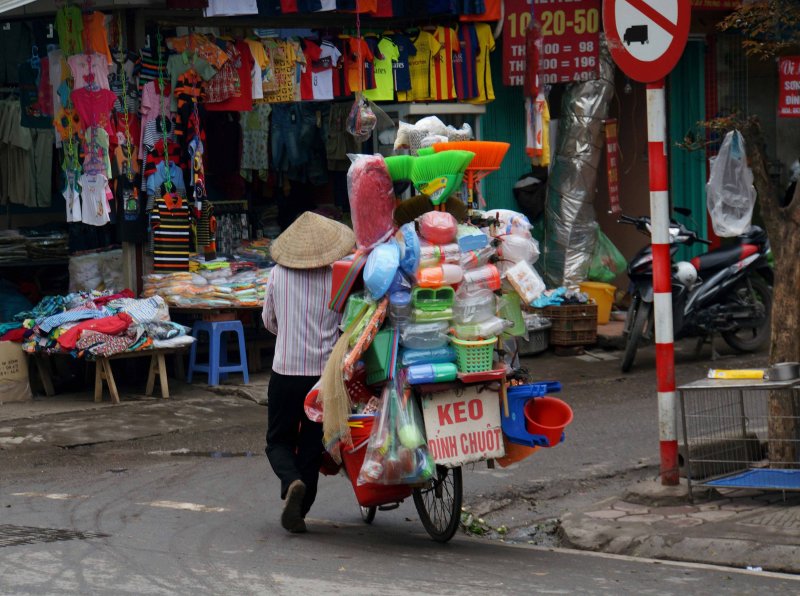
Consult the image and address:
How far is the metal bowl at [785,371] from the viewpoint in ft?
24.0

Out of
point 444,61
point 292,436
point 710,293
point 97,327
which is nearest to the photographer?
point 292,436

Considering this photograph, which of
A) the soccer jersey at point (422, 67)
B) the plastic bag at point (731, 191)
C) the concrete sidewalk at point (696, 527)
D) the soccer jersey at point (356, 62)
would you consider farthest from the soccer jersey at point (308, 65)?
the concrete sidewalk at point (696, 527)

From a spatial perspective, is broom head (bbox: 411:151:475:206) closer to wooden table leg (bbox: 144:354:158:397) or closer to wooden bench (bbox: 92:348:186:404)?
wooden bench (bbox: 92:348:186:404)

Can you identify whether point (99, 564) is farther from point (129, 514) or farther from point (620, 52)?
point (620, 52)

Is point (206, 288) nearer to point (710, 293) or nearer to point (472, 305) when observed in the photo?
point (710, 293)

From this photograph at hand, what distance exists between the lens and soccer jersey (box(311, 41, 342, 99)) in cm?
1324

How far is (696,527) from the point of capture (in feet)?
23.2

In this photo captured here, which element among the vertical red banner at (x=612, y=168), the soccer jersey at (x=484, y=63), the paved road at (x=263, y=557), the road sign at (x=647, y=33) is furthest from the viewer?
the vertical red banner at (x=612, y=168)

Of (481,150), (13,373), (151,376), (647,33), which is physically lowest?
(151,376)

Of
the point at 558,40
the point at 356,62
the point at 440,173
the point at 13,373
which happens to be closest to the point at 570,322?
the point at 558,40

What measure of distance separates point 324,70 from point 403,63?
0.96 m

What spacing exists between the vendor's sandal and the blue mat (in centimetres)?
234

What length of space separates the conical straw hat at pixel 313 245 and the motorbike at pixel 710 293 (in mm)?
5794

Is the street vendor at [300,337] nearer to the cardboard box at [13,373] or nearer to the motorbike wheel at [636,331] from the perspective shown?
the cardboard box at [13,373]
